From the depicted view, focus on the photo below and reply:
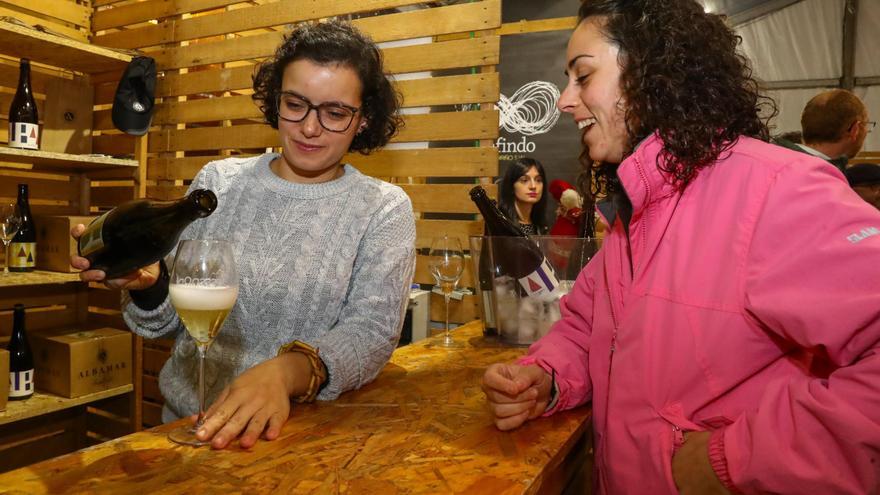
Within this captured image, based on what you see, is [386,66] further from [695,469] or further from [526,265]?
[695,469]

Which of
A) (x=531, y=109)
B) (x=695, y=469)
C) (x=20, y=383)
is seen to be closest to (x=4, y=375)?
(x=20, y=383)

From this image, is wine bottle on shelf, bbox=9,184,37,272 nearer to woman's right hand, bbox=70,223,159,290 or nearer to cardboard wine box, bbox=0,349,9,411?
cardboard wine box, bbox=0,349,9,411

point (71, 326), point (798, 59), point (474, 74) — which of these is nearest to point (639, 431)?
point (474, 74)

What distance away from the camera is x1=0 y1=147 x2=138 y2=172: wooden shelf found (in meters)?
2.78

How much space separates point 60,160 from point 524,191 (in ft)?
9.54

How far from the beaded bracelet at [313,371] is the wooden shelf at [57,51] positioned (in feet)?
8.23

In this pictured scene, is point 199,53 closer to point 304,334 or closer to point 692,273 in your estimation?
point 304,334

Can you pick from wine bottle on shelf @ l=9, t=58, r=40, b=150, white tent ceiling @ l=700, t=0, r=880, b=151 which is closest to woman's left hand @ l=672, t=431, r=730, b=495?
wine bottle on shelf @ l=9, t=58, r=40, b=150

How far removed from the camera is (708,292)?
959 millimetres

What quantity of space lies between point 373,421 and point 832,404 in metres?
0.73

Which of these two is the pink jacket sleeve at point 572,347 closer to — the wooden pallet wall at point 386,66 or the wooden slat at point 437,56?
the wooden pallet wall at point 386,66

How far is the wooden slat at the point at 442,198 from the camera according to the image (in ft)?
8.95

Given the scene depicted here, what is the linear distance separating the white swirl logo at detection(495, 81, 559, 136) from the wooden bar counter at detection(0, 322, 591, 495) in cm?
393

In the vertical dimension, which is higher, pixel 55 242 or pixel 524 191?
pixel 524 191
